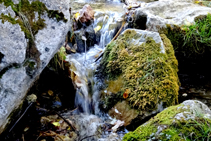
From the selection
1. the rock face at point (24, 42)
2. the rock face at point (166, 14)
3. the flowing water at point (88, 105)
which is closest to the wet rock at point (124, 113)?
the flowing water at point (88, 105)

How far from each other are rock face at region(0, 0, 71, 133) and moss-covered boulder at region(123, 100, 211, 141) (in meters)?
1.39

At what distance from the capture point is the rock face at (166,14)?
4.51 m

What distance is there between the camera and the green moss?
2914mm

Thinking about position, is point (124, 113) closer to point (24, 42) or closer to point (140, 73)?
point (140, 73)

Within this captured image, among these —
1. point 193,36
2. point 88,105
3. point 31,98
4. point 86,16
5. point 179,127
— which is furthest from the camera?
point 86,16

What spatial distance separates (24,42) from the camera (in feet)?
6.05

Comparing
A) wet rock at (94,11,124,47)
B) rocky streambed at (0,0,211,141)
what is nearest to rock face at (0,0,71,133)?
rocky streambed at (0,0,211,141)

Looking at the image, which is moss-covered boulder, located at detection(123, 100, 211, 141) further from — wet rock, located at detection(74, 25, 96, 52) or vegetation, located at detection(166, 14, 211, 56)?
wet rock, located at detection(74, 25, 96, 52)

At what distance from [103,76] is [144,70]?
3.08ft

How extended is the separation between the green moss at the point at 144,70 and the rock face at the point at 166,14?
981mm

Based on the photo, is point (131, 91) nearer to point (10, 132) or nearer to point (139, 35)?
point (139, 35)

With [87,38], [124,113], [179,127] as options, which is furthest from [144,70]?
[87,38]

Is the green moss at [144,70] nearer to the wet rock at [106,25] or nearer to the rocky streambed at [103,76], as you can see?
the rocky streambed at [103,76]

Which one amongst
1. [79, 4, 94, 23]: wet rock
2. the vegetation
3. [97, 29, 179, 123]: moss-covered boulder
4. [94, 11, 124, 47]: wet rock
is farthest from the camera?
[79, 4, 94, 23]: wet rock
